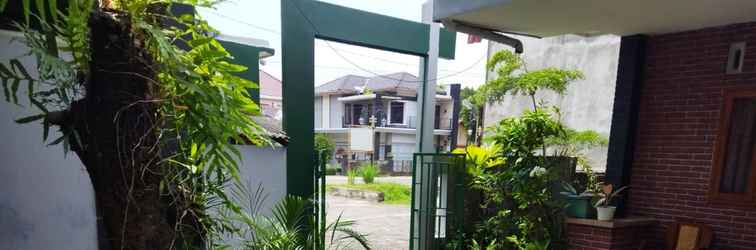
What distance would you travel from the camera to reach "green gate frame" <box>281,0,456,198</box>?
3.40 m

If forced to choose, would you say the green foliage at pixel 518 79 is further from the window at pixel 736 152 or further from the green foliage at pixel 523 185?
the window at pixel 736 152

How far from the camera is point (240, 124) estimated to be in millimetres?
1295

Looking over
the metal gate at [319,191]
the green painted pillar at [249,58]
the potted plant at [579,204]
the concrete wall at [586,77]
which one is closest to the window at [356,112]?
the concrete wall at [586,77]

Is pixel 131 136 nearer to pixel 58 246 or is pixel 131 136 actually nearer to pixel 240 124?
pixel 240 124

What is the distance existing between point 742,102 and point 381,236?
477cm

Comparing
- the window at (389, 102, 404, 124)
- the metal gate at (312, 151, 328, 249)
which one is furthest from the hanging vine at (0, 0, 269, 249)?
the window at (389, 102, 404, 124)

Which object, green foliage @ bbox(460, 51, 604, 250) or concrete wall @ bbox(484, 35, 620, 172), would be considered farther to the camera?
concrete wall @ bbox(484, 35, 620, 172)

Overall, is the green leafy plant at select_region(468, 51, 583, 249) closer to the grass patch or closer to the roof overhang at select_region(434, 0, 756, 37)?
the roof overhang at select_region(434, 0, 756, 37)

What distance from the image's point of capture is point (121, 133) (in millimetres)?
1108

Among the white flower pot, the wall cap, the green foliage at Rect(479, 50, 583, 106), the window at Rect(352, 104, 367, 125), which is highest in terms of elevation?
the green foliage at Rect(479, 50, 583, 106)

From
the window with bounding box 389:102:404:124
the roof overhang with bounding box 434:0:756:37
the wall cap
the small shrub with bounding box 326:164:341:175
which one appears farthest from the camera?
the window with bounding box 389:102:404:124

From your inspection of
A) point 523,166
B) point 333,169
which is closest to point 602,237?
point 523,166

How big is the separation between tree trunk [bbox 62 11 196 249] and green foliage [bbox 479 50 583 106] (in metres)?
3.35

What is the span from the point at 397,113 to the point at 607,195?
15.5 m
